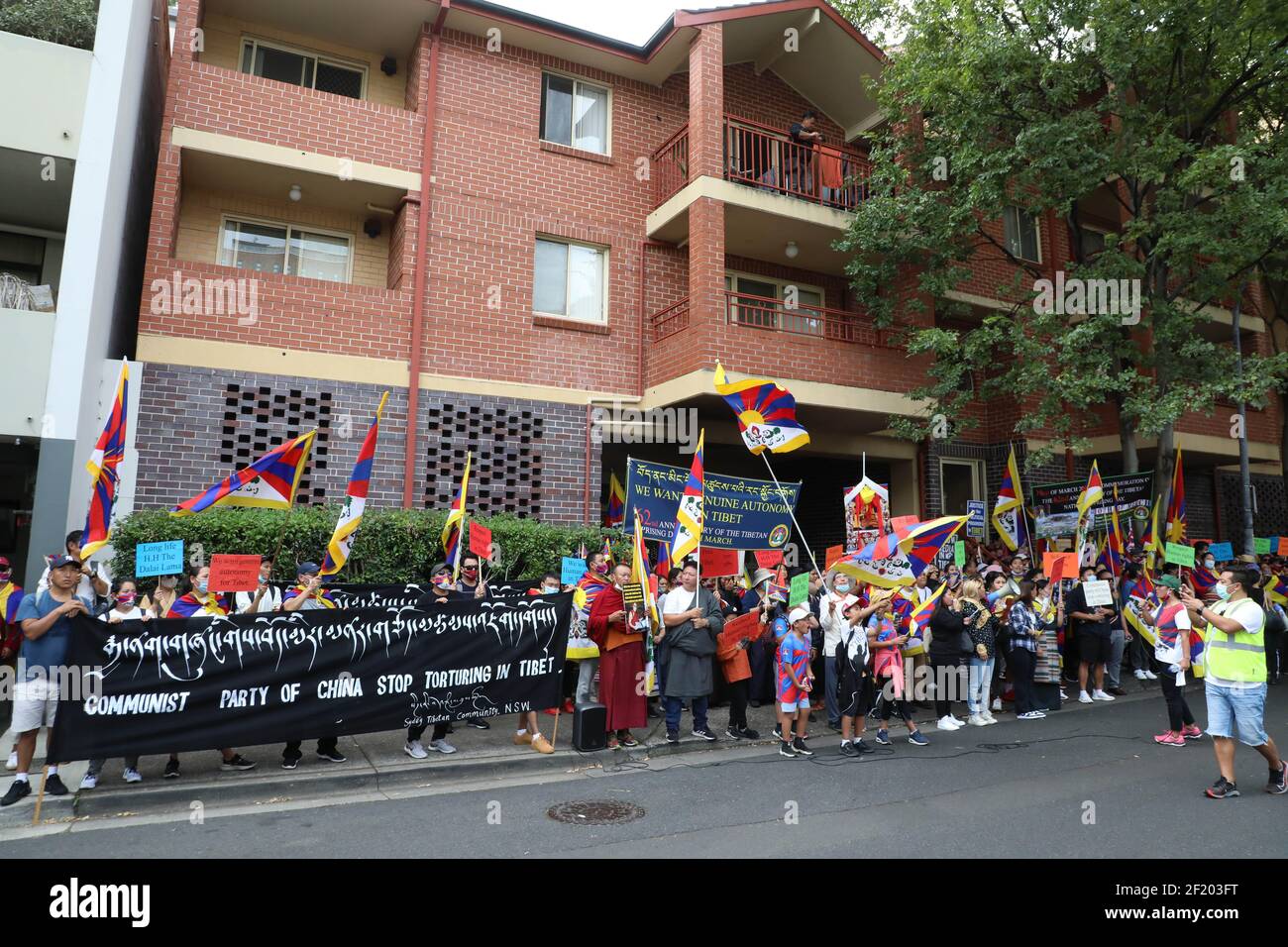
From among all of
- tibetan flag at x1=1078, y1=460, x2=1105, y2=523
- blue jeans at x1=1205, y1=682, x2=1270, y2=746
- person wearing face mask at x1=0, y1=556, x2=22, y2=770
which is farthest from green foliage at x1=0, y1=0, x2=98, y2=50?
tibetan flag at x1=1078, y1=460, x2=1105, y2=523

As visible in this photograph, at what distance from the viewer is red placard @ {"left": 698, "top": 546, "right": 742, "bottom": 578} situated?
11758mm

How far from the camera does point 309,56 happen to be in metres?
13.7

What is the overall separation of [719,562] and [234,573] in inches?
252

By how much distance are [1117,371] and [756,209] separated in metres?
6.71

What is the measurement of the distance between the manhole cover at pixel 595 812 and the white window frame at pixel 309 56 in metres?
11.4

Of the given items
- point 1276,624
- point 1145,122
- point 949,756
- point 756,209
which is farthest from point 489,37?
point 1276,624

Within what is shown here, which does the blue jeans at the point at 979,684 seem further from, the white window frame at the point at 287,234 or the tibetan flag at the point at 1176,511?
the white window frame at the point at 287,234

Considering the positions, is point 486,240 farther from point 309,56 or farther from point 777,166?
point 777,166

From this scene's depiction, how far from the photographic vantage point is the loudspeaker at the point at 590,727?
27.9 feet

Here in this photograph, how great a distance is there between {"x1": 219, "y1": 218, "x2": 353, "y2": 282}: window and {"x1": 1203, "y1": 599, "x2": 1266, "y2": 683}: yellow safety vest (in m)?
12.2

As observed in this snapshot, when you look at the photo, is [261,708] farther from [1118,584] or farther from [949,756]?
[1118,584]

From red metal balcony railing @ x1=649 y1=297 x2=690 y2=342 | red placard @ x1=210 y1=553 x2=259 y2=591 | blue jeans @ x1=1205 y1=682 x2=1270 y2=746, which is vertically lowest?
blue jeans @ x1=1205 y1=682 x2=1270 y2=746

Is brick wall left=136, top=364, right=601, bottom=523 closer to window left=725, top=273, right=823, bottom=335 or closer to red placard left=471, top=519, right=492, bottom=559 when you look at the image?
red placard left=471, top=519, right=492, bottom=559

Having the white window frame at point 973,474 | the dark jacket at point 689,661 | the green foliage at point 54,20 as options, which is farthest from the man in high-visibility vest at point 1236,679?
the green foliage at point 54,20
